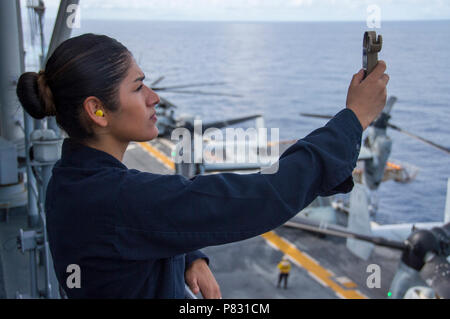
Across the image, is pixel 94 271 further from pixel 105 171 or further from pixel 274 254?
pixel 274 254

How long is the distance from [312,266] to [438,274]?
195 inches

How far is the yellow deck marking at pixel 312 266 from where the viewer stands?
500 inches

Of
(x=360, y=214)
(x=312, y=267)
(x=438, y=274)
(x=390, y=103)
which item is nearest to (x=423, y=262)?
(x=438, y=274)

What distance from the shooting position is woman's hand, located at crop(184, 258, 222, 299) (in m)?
1.58

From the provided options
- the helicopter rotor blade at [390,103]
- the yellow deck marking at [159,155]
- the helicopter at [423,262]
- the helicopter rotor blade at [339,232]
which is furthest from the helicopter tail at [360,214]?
the yellow deck marking at [159,155]

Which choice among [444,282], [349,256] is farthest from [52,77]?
[349,256]

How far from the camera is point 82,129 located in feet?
4.52

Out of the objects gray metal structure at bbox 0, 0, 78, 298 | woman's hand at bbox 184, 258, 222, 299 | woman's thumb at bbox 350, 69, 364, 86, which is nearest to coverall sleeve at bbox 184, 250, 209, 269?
woman's hand at bbox 184, 258, 222, 299

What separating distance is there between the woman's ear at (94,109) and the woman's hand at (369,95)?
71 cm

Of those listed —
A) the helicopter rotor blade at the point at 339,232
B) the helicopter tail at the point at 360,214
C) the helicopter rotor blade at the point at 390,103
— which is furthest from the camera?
the helicopter rotor blade at the point at 390,103

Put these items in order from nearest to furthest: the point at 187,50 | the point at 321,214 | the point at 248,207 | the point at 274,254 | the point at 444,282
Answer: the point at 248,207
the point at 444,282
the point at 274,254
the point at 321,214
the point at 187,50

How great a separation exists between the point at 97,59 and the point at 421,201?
97.2 ft

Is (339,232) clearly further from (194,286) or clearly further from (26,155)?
(194,286)

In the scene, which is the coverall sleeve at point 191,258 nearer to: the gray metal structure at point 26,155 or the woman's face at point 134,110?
the woman's face at point 134,110
